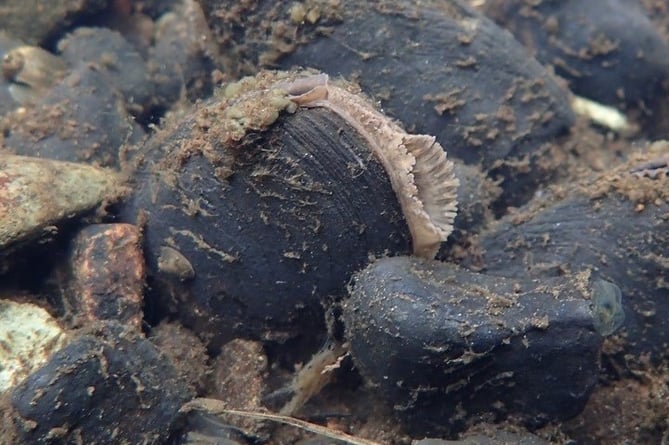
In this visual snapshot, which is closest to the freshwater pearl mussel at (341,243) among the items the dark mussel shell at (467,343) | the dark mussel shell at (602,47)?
the dark mussel shell at (467,343)

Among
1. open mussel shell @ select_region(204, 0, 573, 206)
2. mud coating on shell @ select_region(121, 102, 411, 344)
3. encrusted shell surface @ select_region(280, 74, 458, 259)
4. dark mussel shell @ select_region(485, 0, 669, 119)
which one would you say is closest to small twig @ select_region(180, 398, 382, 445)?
mud coating on shell @ select_region(121, 102, 411, 344)

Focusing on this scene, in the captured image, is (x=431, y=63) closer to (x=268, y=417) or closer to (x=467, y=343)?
(x=467, y=343)

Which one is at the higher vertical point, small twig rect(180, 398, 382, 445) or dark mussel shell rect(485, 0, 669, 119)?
dark mussel shell rect(485, 0, 669, 119)

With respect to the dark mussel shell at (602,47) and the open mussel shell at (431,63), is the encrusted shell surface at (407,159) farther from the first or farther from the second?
the dark mussel shell at (602,47)

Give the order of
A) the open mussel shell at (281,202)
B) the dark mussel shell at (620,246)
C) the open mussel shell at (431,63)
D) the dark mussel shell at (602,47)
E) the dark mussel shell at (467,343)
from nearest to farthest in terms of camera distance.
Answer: the dark mussel shell at (467,343), the open mussel shell at (281,202), the dark mussel shell at (620,246), the open mussel shell at (431,63), the dark mussel shell at (602,47)

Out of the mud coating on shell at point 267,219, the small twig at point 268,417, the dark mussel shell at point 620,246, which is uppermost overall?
the mud coating on shell at point 267,219

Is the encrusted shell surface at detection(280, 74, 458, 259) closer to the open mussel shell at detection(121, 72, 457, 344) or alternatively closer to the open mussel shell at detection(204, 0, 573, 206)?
the open mussel shell at detection(121, 72, 457, 344)
